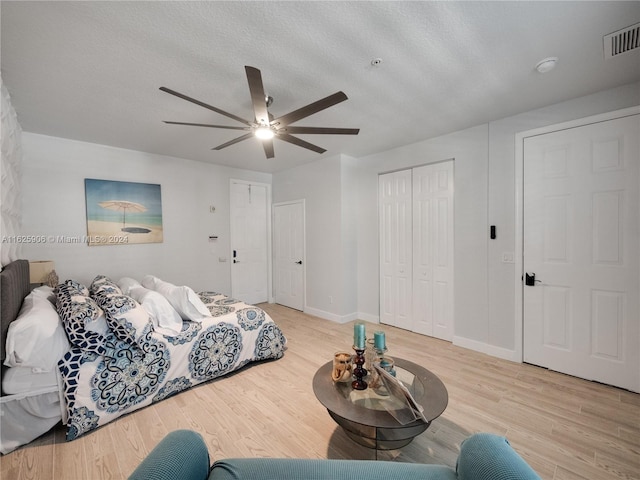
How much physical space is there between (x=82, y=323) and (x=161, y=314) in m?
0.56

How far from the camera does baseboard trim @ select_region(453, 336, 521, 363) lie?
9.65 feet

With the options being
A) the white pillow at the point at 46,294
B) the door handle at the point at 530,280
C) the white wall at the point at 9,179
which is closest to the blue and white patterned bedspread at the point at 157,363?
the white pillow at the point at 46,294

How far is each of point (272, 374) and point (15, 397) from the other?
5.85 feet

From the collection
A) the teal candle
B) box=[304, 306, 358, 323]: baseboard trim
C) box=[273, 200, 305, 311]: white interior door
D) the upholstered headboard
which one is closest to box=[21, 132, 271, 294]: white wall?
box=[273, 200, 305, 311]: white interior door

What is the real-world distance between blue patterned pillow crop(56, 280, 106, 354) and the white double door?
335cm

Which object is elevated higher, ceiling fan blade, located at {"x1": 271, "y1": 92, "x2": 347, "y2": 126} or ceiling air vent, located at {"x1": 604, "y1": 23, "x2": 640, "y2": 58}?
ceiling air vent, located at {"x1": 604, "y1": 23, "x2": 640, "y2": 58}

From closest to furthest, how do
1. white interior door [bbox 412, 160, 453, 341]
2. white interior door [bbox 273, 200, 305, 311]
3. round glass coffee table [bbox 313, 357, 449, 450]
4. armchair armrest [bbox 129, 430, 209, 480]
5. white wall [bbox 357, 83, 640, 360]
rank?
armchair armrest [bbox 129, 430, 209, 480]
round glass coffee table [bbox 313, 357, 449, 450]
white wall [bbox 357, 83, 640, 360]
white interior door [bbox 412, 160, 453, 341]
white interior door [bbox 273, 200, 305, 311]

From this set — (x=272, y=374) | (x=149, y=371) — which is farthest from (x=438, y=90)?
(x=149, y=371)

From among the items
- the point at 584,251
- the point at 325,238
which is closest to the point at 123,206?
the point at 325,238

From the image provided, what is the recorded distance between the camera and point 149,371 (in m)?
2.18

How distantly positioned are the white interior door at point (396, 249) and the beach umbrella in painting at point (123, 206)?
3541mm

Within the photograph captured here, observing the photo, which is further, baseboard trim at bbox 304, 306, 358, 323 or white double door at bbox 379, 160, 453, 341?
baseboard trim at bbox 304, 306, 358, 323

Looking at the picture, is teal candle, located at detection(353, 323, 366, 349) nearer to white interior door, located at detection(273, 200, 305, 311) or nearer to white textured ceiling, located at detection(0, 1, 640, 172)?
white textured ceiling, located at detection(0, 1, 640, 172)

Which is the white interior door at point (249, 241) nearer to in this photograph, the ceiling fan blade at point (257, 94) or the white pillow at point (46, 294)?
the white pillow at point (46, 294)
